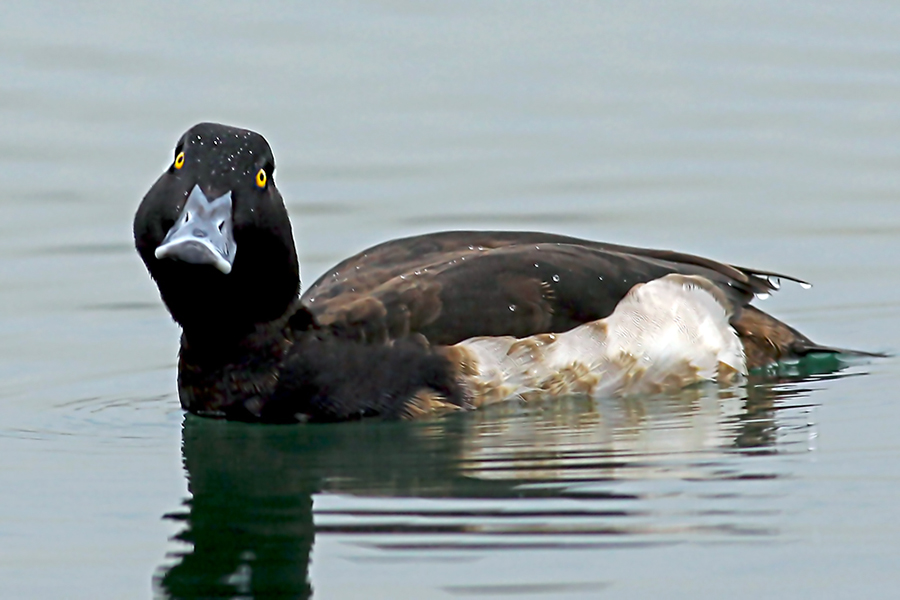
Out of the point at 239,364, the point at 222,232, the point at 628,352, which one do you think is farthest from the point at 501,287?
the point at 222,232

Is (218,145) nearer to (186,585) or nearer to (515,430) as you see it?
(515,430)

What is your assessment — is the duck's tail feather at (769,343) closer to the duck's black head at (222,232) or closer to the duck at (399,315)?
the duck at (399,315)

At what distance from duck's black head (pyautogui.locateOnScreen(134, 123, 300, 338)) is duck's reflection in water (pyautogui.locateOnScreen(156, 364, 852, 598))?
52 centimetres

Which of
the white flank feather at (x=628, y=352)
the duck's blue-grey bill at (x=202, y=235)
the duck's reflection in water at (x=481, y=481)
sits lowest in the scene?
the duck's reflection in water at (x=481, y=481)

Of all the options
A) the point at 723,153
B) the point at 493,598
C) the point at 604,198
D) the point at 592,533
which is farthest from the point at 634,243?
the point at 493,598

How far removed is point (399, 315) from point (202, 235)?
111 cm

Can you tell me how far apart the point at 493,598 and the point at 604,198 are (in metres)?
6.61

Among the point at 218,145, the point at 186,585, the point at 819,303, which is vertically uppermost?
the point at 218,145

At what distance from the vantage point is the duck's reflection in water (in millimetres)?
6234

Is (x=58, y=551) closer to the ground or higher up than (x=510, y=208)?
closer to the ground

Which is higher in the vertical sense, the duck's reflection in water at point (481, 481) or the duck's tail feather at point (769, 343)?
the duck's tail feather at point (769, 343)

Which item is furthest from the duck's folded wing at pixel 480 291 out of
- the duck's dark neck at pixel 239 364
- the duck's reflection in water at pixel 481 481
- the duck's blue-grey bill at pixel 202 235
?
the duck's blue-grey bill at pixel 202 235

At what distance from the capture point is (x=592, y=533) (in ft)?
20.6

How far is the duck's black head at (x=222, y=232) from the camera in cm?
750
